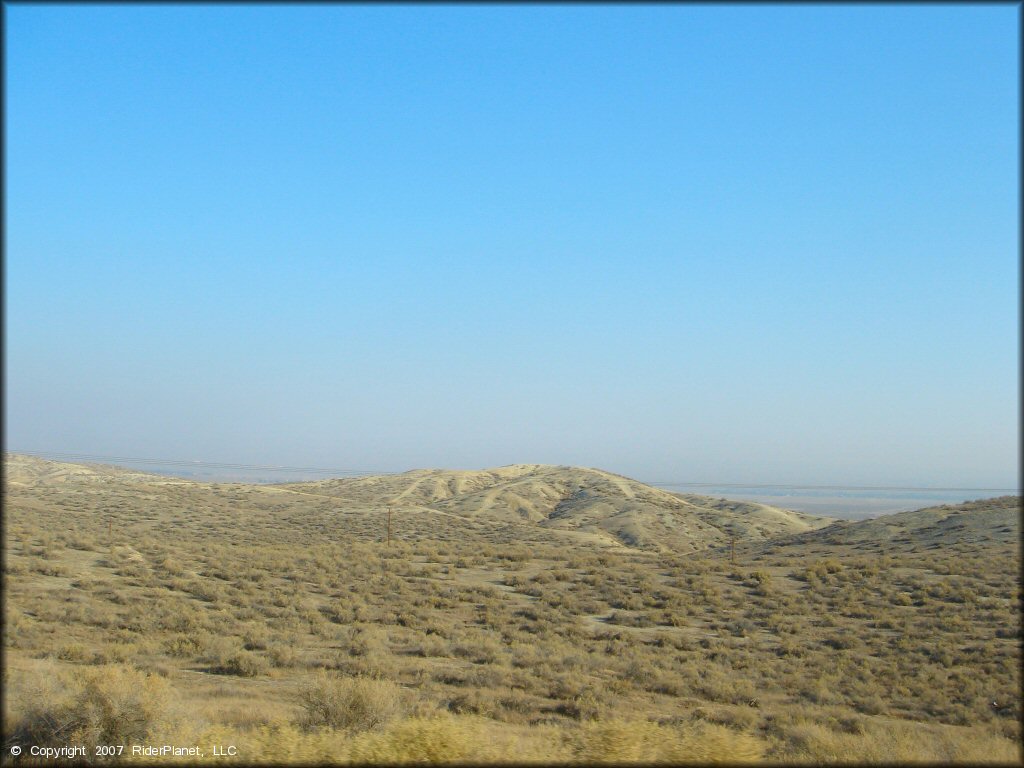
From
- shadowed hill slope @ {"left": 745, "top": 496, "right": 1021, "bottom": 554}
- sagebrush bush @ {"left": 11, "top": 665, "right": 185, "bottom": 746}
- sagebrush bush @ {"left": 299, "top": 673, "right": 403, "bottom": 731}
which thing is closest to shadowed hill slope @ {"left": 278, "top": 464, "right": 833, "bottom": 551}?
shadowed hill slope @ {"left": 745, "top": 496, "right": 1021, "bottom": 554}

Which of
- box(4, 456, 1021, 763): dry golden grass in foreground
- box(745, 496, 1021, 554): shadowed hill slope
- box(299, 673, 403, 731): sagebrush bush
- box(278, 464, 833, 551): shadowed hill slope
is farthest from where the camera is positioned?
→ box(278, 464, 833, 551): shadowed hill slope

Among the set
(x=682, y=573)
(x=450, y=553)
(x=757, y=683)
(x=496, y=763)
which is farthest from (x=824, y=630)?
(x=450, y=553)

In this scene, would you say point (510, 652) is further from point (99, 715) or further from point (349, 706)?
point (99, 715)

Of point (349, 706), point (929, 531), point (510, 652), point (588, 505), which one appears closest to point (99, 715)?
point (349, 706)

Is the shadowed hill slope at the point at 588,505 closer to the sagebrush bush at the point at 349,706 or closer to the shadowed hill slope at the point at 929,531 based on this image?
the shadowed hill slope at the point at 929,531

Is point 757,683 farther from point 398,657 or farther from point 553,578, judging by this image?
point 553,578

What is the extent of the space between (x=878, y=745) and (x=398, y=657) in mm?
12561

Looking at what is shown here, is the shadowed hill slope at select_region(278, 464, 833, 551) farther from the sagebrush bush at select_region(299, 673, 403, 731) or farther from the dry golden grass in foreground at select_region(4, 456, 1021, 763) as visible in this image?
the sagebrush bush at select_region(299, 673, 403, 731)

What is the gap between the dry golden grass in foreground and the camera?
11258 mm

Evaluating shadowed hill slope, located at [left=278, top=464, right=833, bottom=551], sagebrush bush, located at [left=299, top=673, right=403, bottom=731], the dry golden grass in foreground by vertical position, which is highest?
sagebrush bush, located at [left=299, top=673, right=403, bottom=731]

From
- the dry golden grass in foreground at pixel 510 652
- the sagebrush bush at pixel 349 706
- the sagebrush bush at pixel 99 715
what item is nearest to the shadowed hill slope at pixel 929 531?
the dry golden grass in foreground at pixel 510 652

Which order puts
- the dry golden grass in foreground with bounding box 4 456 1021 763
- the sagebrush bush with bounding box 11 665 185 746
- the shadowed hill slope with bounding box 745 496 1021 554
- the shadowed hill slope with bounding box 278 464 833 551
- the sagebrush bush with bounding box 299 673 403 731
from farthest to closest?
1. the shadowed hill slope with bounding box 278 464 833 551
2. the shadowed hill slope with bounding box 745 496 1021 554
3. the sagebrush bush with bounding box 299 673 403 731
4. the sagebrush bush with bounding box 11 665 185 746
5. the dry golden grass in foreground with bounding box 4 456 1021 763

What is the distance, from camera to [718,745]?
358 inches

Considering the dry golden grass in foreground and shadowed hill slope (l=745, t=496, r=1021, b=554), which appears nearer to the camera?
the dry golden grass in foreground
